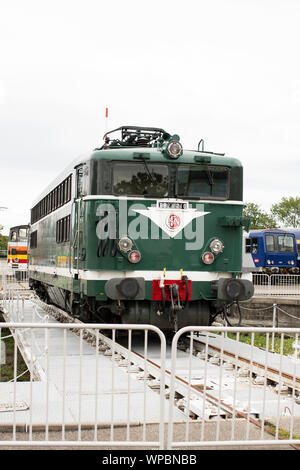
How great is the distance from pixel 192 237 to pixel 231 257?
879mm

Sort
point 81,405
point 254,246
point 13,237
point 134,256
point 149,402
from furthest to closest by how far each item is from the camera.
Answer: point 13,237 → point 254,246 → point 134,256 → point 149,402 → point 81,405

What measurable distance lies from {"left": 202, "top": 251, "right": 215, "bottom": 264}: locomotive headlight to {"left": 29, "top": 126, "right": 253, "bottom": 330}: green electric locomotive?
0.02m

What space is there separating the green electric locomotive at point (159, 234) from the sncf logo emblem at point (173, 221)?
2cm

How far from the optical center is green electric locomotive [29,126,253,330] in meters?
11.2

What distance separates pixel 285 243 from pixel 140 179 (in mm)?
25096

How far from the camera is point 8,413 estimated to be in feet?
20.3

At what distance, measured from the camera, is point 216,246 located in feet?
38.0

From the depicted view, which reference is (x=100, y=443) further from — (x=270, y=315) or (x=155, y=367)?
(x=270, y=315)

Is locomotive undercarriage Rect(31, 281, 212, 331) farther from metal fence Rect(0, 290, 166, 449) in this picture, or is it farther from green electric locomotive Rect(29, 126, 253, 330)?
metal fence Rect(0, 290, 166, 449)

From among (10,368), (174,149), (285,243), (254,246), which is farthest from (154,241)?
(254,246)

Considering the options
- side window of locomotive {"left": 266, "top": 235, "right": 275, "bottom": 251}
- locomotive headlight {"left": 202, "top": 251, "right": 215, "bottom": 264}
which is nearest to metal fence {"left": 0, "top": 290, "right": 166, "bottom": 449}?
locomotive headlight {"left": 202, "top": 251, "right": 215, "bottom": 264}

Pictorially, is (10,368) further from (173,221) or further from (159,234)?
(173,221)

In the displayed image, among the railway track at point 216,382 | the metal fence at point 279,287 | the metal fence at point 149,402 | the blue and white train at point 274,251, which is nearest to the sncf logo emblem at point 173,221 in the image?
the railway track at point 216,382
